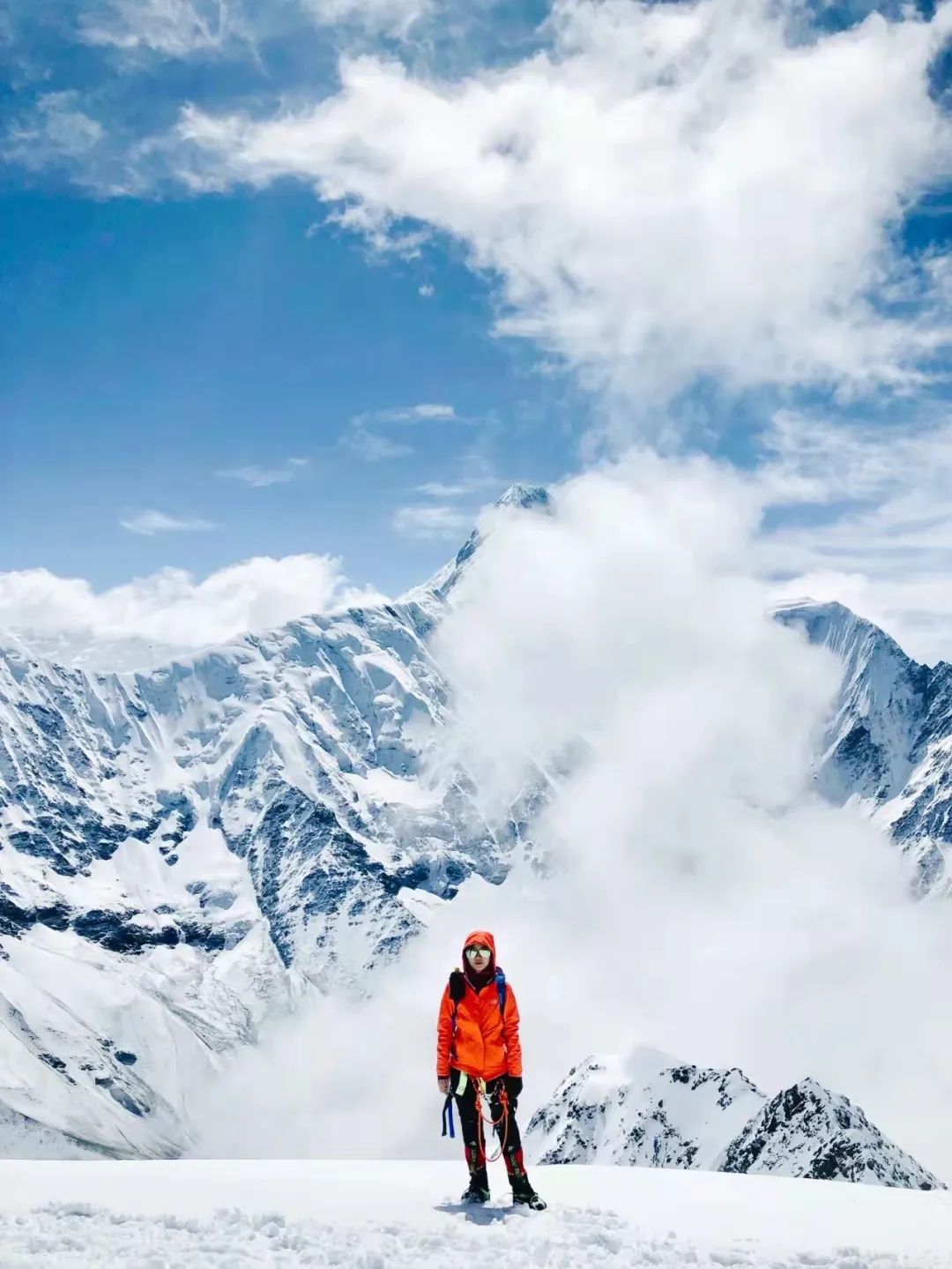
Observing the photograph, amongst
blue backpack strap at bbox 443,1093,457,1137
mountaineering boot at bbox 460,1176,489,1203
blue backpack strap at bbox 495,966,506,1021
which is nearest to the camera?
mountaineering boot at bbox 460,1176,489,1203

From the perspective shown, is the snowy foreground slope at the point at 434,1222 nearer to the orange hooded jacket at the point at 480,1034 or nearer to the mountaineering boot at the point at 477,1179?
the mountaineering boot at the point at 477,1179

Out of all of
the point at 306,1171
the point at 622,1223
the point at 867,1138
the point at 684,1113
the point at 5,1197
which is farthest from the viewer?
the point at 684,1113

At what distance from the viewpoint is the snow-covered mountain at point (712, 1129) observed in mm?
129375

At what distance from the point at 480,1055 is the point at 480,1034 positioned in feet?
1.02

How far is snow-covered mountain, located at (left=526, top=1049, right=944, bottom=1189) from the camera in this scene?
129375 mm

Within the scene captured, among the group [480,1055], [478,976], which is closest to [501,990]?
[478,976]

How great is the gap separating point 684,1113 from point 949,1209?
562 feet

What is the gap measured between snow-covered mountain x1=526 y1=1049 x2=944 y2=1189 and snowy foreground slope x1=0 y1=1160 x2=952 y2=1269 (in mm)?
106780

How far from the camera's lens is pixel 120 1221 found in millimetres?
14883

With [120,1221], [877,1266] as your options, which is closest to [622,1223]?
[877,1266]

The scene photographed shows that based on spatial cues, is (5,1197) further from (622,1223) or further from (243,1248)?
(622,1223)

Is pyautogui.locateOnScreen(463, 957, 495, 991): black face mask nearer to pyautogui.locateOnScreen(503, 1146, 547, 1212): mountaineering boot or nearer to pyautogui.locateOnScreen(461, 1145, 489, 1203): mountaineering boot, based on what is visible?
pyautogui.locateOnScreen(461, 1145, 489, 1203): mountaineering boot

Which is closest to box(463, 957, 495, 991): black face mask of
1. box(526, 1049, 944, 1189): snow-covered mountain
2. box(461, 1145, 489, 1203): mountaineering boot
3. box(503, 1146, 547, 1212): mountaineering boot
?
box(461, 1145, 489, 1203): mountaineering boot

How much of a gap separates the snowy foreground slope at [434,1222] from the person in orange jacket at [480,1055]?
0.90 meters
